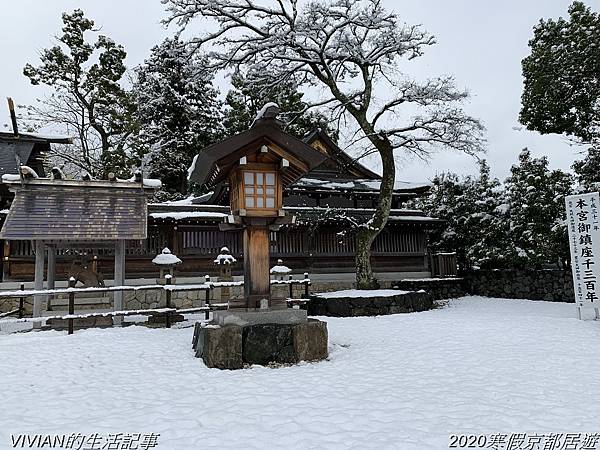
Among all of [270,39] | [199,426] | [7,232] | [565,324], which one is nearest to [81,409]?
[199,426]

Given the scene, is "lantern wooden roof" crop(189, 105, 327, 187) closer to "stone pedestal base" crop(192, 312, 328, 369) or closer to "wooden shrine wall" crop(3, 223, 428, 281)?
"stone pedestal base" crop(192, 312, 328, 369)

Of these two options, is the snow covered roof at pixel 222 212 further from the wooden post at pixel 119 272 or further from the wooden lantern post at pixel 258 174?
the wooden lantern post at pixel 258 174

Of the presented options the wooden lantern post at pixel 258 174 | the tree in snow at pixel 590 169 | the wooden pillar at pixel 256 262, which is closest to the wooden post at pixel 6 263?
the wooden lantern post at pixel 258 174

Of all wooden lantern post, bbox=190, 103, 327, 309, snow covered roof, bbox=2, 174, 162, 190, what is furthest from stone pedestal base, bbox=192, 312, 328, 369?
snow covered roof, bbox=2, 174, 162, 190

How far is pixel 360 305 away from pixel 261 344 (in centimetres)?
647

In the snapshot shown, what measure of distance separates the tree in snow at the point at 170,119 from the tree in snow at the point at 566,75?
55.4 ft

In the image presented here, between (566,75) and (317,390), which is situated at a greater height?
(566,75)

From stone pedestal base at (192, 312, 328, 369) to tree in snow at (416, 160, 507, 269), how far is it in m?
13.2

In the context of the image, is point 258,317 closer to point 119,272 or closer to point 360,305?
point 119,272

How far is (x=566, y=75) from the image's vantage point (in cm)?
1524

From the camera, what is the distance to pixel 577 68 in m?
14.9

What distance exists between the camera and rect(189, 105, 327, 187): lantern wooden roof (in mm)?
7676

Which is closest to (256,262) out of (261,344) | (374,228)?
(261,344)

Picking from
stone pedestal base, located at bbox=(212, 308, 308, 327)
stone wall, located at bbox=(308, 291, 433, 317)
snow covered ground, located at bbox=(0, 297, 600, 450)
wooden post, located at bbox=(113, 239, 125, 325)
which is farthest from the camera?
stone wall, located at bbox=(308, 291, 433, 317)
